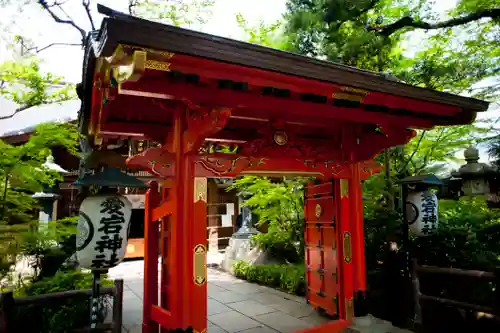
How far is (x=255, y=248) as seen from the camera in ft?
35.7

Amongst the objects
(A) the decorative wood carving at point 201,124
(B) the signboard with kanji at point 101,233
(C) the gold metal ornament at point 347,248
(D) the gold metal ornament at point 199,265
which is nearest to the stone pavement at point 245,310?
(C) the gold metal ornament at point 347,248

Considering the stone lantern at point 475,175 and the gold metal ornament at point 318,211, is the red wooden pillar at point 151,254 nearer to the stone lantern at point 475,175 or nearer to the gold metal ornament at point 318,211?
the gold metal ornament at point 318,211

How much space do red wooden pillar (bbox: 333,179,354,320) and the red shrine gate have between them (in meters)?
0.02

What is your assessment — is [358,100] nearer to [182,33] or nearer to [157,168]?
[182,33]

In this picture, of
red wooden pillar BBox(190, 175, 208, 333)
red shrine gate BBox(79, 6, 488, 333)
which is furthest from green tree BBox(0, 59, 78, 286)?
red wooden pillar BBox(190, 175, 208, 333)

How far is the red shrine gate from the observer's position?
2.82 meters

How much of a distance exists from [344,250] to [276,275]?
157 inches

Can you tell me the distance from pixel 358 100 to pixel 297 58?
1.04m

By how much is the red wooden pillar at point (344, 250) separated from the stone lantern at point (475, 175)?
376 centimetres

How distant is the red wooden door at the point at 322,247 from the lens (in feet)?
17.3

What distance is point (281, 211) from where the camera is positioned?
9906 mm

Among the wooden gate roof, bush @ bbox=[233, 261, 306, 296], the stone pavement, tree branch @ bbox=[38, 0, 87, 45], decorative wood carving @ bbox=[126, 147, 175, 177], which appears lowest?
the stone pavement

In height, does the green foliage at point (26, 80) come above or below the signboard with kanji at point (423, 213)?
above

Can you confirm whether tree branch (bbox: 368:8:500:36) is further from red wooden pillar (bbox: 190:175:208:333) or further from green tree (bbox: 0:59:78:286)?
green tree (bbox: 0:59:78:286)
